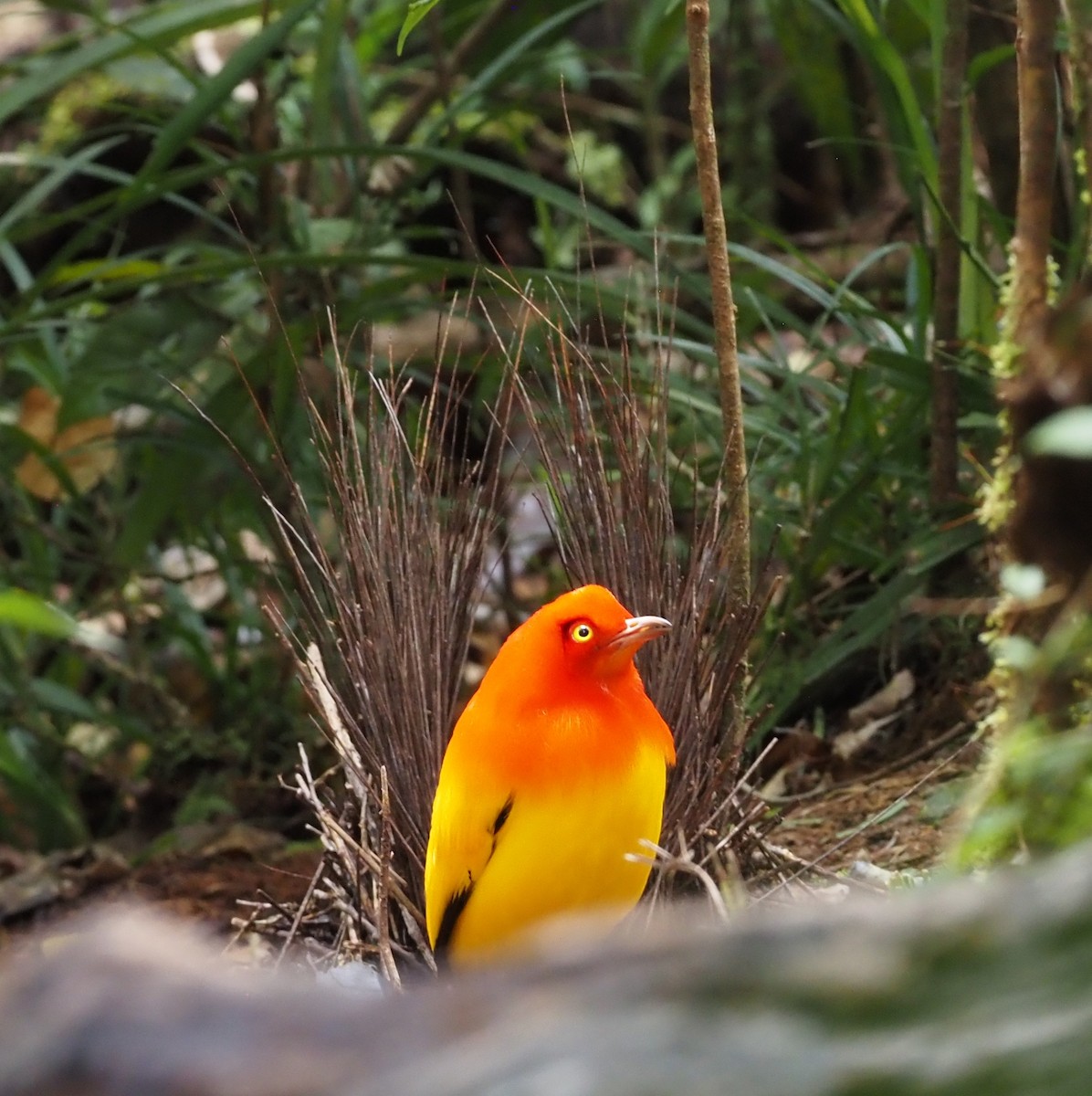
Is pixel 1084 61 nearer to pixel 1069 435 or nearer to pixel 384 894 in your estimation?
pixel 1069 435

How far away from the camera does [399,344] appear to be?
4.47 m

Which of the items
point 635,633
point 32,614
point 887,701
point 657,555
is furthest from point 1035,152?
point 887,701

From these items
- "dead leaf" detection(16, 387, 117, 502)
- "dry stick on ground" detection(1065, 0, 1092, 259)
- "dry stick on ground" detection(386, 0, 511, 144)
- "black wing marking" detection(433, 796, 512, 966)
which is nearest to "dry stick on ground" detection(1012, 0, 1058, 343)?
"dry stick on ground" detection(1065, 0, 1092, 259)

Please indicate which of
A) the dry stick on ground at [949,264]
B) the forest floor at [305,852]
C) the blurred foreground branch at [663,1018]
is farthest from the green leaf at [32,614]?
the dry stick on ground at [949,264]

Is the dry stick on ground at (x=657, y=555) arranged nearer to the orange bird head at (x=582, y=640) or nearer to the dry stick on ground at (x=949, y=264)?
the orange bird head at (x=582, y=640)

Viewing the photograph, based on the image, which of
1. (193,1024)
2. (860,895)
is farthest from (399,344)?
(193,1024)

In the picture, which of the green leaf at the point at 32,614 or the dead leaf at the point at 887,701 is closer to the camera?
the green leaf at the point at 32,614

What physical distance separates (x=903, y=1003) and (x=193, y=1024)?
0.33 meters

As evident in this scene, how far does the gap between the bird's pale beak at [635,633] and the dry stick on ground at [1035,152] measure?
22.8 inches

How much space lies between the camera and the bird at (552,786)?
5.94 ft

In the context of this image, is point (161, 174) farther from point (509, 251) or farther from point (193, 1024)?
point (193, 1024)

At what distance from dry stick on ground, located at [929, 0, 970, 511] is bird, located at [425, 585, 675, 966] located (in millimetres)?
1049

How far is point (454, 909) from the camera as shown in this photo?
1920mm

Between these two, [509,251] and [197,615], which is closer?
[197,615]
